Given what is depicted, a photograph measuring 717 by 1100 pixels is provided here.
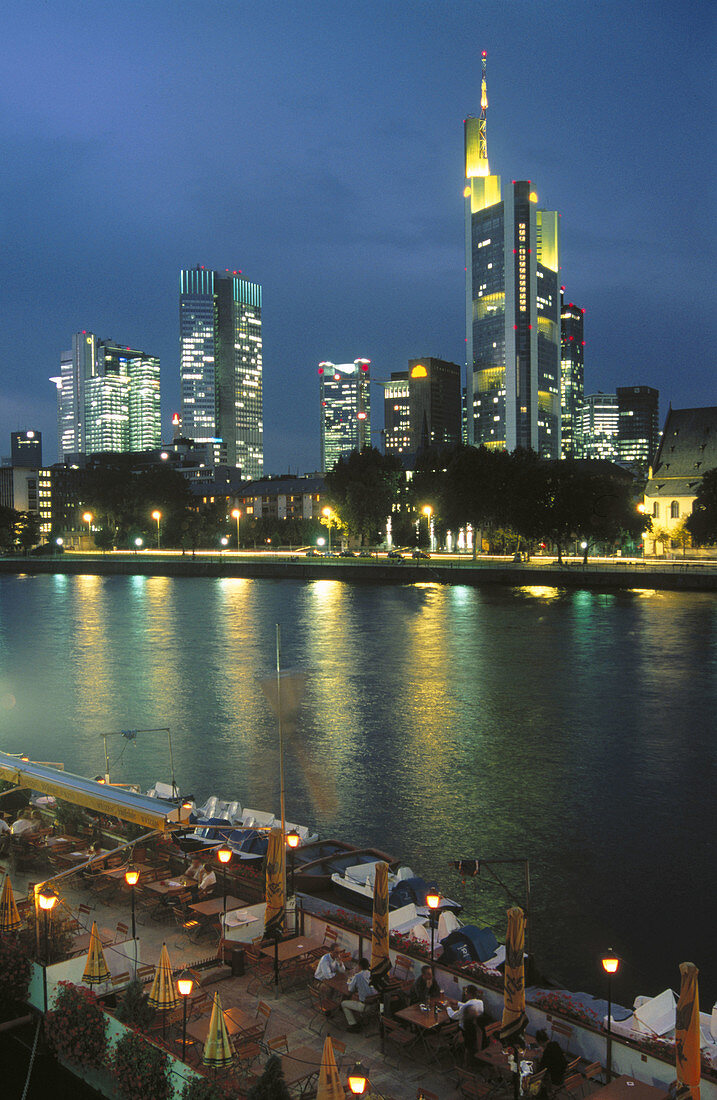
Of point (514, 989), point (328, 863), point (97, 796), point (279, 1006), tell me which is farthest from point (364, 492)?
point (514, 989)

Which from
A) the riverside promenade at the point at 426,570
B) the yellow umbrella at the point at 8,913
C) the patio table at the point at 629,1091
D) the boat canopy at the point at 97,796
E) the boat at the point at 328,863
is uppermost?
the riverside promenade at the point at 426,570

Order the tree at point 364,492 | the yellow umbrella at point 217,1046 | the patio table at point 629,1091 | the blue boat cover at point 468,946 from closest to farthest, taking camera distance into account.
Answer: the patio table at point 629,1091, the yellow umbrella at point 217,1046, the blue boat cover at point 468,946, the tree at point 364,492

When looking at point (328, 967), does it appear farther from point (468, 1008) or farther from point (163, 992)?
point (163, 992)

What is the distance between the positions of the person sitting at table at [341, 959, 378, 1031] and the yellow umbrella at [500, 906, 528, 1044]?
1.46m

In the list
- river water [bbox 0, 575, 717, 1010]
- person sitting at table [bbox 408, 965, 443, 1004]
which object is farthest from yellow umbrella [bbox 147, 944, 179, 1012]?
river water [bbox 0, 575, 717, 1010]

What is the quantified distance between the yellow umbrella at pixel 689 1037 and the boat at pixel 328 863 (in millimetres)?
5673

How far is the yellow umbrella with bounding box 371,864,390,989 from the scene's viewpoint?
9.48 meters

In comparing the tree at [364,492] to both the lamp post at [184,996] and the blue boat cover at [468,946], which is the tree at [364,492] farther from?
the lamp post at [184,996]

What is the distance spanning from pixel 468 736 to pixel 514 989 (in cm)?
1710

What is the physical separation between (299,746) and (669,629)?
2846cm

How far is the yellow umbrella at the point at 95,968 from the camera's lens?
9570 mm

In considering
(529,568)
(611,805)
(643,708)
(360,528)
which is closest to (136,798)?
(611,805)

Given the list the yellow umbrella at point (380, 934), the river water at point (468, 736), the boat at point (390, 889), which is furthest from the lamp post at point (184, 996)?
the river water at point (468, 736)

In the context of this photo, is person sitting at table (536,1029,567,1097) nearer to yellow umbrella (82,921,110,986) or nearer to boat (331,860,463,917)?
boat (331,860,463,917)
